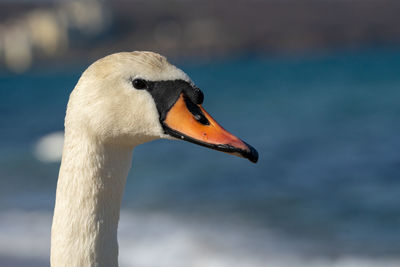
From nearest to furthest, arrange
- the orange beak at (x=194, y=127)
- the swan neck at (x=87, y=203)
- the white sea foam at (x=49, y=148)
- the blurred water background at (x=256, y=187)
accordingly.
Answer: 1. the orange beak at (x=194, y=127)
2. the swan neck at (x=87, y=203)
3. the blurred water background at (x=256, y=187)
4. the white sea foam at (x=49, y=148)

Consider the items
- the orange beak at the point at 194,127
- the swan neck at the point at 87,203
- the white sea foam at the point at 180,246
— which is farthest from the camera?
the white sea foam at the point at 180,246

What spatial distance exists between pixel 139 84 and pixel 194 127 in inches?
10.1

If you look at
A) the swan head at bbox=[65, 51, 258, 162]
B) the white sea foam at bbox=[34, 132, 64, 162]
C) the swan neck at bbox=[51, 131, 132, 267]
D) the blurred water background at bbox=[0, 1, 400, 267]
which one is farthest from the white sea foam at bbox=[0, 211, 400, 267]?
the white sea foam at bbox=[34, 132, 64, 162]

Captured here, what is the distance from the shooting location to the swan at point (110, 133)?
242 cm

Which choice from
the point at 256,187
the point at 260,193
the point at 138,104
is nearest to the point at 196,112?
the point at 138,104

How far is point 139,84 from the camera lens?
2443mm

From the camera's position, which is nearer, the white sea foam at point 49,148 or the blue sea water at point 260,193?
the blue sea water at point 260,193

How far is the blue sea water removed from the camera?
7.44 meters

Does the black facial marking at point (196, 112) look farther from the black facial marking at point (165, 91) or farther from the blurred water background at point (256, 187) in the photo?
the blurred water background at point (256, 187)

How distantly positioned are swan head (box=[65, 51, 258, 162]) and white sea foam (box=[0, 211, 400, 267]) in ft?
15.2

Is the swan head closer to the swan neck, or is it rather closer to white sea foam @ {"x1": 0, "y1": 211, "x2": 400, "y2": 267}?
the swan neck

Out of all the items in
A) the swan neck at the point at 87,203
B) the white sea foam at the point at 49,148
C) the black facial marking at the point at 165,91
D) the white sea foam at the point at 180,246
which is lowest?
the swan neck at the point at 87,203

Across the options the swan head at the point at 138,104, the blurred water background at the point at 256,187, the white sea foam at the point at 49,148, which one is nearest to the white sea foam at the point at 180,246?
the blurred water background at the point at 256,187

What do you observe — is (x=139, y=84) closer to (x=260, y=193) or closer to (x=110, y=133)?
(x=110, y=133)
